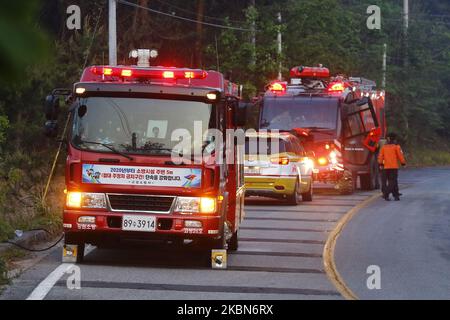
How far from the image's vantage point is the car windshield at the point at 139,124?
1002 centimetres

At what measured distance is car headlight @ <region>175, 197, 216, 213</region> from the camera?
9945mm

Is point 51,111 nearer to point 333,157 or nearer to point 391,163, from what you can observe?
point 333,157

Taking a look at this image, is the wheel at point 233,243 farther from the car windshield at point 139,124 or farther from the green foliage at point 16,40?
the green foliage at point 16,40

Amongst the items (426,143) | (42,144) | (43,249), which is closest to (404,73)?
(426,143)

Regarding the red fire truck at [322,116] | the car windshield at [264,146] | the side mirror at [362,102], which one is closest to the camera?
the car windshield at [264,146]

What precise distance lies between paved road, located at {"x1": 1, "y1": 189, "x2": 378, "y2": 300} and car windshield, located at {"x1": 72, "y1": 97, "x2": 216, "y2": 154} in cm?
146

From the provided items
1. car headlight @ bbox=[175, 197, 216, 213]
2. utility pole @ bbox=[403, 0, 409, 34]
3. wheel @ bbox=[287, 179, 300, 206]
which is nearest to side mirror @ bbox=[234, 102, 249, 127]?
car headlight @ bbox=[175, 197, 216, 213]

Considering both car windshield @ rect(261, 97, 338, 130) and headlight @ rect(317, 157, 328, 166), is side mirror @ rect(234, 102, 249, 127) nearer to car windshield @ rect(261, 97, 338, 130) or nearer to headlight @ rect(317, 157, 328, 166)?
car windshield @ rect(261, 97, 338, 130)

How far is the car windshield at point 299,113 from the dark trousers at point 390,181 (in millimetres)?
1890

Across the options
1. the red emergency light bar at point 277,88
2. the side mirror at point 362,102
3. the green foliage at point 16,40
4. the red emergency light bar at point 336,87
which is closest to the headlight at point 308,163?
the red emergency light bar at point 336,87

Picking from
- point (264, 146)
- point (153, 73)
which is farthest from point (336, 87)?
point (153, 73)
